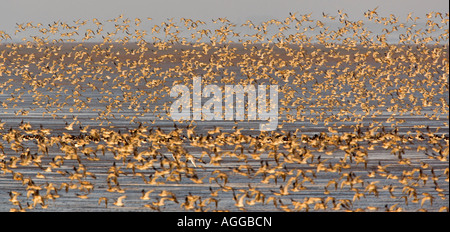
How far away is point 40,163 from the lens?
3198 centimetres

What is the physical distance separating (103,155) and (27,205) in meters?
7.66

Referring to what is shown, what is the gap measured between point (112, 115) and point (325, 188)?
2481cm

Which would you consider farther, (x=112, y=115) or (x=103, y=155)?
(x=112, y=115)

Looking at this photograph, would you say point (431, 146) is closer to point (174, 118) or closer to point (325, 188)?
point (325, 188)

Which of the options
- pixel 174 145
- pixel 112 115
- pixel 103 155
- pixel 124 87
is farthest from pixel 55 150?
pixel 124 87

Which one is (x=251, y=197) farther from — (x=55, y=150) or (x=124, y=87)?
(x=124, y=87)

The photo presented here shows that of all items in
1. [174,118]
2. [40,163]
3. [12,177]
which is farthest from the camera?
[174,118]

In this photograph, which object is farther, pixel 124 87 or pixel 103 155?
pixel 124 87

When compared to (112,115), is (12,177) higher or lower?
lower
